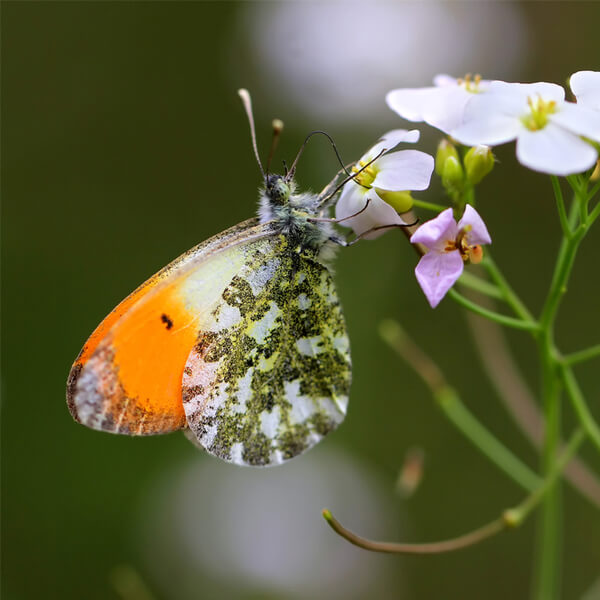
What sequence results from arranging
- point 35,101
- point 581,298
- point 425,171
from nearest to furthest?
point 425,171, point 581,298, point 35,101

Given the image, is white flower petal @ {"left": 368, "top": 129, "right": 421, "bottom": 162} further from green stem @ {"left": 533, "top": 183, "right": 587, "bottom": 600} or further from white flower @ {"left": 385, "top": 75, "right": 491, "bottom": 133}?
green stem @ {"left": 533, "top": 183, "right": 587, "bottom": 600}

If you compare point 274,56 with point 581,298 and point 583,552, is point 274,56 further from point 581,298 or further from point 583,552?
point 583,552

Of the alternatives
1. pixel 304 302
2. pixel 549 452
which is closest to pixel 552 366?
pixel 549 452

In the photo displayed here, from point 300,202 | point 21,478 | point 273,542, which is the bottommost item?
point 273,542

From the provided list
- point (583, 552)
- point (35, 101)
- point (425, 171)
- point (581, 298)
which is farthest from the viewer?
point (35, 101)

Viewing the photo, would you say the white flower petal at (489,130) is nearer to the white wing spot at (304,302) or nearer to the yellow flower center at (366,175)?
the yellow flower center at (366,175)

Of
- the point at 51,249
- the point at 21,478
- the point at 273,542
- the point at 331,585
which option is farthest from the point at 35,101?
the point at 331,585

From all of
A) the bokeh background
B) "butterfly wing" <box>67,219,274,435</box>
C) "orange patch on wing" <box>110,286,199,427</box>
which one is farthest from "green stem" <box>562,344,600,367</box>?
the bokeh background

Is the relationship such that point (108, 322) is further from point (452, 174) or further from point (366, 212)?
point (452, 174)

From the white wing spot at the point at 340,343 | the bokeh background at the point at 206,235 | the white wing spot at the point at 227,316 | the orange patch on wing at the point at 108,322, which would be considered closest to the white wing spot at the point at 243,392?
the white wing spot at the point at 227,316
